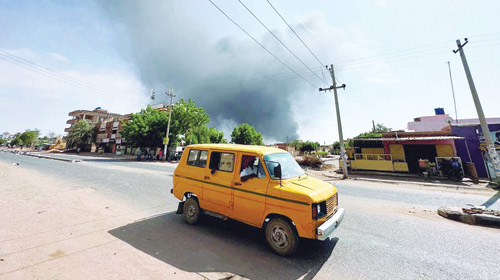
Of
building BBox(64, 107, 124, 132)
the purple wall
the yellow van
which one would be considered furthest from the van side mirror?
building BBox(64, 107, 124, 132)

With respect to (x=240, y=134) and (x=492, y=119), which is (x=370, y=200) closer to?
(x=492, y=119)

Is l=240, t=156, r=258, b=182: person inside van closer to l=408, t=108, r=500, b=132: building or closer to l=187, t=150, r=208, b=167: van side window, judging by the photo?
l=187, t=150, r=208, b=167: van side window

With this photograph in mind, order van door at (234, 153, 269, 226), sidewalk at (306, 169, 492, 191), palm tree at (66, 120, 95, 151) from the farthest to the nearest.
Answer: palm tree at (66, 120, 95, 151) → sidewalk at (306, 169, 492, 191) → van door at (234, 153, 269, 226)

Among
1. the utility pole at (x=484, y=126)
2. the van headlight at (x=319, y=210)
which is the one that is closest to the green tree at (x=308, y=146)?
the utility pole at (x=484, y=126)

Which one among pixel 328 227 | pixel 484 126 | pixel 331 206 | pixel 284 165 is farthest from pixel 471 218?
pixel 484 126

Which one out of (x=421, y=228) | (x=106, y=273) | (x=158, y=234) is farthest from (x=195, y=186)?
(x=421, y=228)

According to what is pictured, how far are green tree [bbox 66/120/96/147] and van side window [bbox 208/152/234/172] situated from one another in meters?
65.4

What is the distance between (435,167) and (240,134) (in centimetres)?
4205

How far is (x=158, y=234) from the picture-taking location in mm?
4324

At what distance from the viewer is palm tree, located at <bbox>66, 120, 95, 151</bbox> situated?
166ft

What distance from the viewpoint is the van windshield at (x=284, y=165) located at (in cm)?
396

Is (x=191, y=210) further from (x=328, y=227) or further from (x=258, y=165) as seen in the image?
(x=328, y=227)

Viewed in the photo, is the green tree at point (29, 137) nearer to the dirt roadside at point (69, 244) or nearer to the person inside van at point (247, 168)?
→ the dirt roadside at point (69, 244)

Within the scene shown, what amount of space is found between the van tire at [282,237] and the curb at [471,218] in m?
5.99
